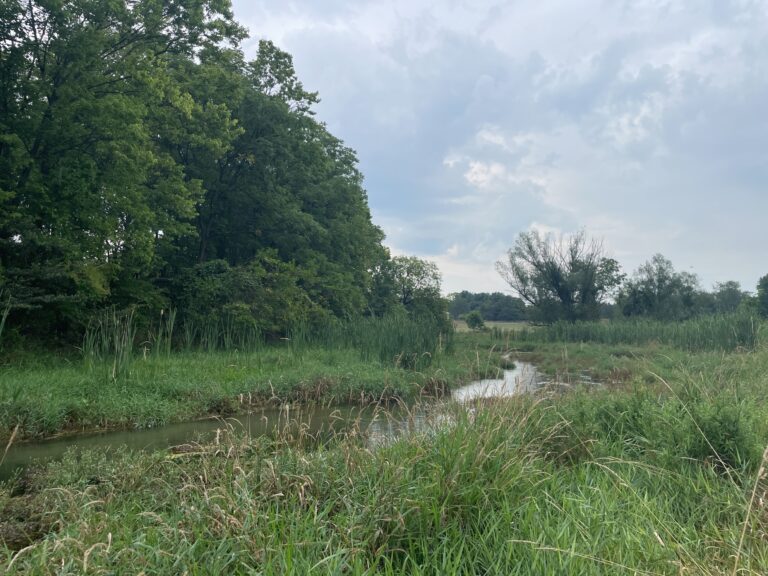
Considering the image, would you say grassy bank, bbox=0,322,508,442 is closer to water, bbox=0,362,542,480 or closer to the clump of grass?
water, bbox=0,362,542,480

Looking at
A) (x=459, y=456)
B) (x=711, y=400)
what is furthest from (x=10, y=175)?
(x=711, y=400)

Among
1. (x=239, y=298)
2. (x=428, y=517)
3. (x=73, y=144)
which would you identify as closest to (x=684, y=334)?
(x=239, y=298)

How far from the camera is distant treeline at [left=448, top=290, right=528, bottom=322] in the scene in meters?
45.8

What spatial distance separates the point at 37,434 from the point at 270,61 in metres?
17.9

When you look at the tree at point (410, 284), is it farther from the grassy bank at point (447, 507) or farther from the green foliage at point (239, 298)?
the grassy bank at point (447, 507)

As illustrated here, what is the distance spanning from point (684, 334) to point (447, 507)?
16898 mm

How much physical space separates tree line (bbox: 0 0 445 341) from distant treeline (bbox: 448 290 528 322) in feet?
85.2

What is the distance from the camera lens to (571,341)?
24.8 metres

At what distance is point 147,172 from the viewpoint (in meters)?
14.2

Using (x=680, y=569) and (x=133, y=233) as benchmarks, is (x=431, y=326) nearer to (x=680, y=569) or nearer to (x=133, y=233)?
(x=133, y=233)

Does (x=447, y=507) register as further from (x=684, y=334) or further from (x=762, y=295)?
(x=762, y=295)

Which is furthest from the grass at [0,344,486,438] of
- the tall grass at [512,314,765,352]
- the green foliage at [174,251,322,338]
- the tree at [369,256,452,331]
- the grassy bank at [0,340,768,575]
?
the tree at [369,256,452,331]

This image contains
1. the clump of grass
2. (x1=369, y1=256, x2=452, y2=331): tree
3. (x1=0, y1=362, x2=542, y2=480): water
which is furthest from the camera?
(x1=369, y1=256, x2=452, y2=331): tree

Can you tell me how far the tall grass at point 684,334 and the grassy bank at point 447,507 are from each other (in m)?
7.58
